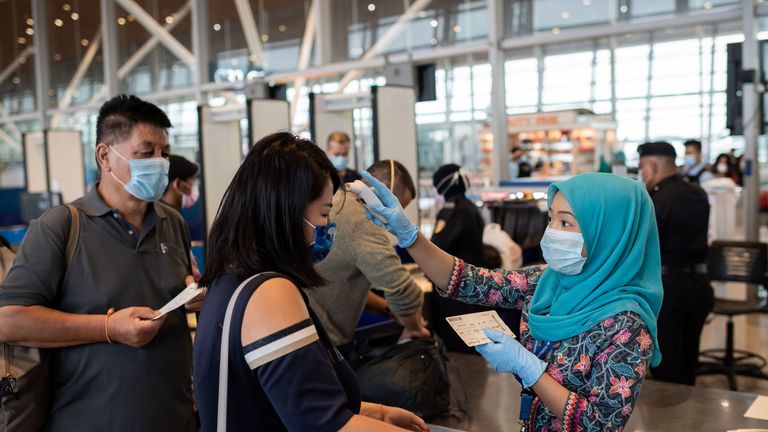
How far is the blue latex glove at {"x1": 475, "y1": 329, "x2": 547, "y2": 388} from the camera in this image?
1.70 meters

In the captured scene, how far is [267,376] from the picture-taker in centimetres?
119

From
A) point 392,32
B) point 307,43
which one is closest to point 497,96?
point 392,32

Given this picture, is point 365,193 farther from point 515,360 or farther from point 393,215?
point 515,360

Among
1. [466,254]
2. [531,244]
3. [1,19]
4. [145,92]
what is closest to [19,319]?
[466,254]

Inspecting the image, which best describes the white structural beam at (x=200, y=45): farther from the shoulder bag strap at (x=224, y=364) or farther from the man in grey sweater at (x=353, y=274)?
the shoulder bag strap at (x=224, y=364)

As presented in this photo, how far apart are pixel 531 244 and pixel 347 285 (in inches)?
171

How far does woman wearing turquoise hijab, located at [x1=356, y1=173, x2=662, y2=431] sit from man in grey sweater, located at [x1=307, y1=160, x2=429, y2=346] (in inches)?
27.6

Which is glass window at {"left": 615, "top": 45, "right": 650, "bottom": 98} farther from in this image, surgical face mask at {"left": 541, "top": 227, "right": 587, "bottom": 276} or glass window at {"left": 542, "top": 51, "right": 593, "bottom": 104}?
surgical face mask at {"left": 541, "top": 227, "right": 587, "bottom": 276}

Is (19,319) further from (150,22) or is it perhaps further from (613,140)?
(150,22)

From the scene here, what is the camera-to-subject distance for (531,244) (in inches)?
263

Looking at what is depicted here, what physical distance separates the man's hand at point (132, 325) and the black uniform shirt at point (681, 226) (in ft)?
10.6

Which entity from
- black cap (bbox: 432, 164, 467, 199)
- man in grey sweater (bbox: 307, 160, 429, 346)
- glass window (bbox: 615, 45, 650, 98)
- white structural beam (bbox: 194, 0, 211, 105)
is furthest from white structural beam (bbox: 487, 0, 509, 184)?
man in grey sweater (bbox: 307, 160, 429, 346)

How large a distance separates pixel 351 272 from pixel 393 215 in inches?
27.9

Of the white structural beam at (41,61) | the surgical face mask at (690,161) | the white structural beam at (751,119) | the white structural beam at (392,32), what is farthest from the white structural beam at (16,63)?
the white structural beam at (751,119)
